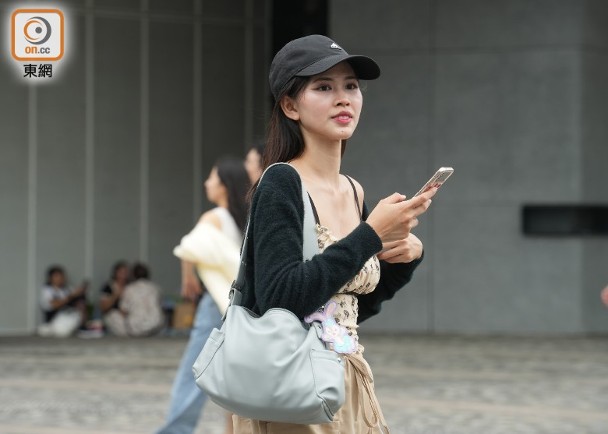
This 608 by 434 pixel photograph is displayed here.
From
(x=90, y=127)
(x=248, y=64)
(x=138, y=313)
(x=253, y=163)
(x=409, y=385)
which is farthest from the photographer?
(x=248, y=64)

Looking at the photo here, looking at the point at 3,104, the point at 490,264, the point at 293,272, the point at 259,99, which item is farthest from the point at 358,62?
Result: the point at 259,99

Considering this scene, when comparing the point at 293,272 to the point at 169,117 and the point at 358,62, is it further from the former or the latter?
the point at 169,117

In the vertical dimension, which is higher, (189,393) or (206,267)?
(206,267)

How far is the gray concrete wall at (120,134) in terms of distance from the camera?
2202cm

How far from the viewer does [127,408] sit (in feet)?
35.5

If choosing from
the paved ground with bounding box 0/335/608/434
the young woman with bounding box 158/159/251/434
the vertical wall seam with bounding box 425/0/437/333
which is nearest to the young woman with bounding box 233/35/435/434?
the young woman with bounding box 158/159/251/434

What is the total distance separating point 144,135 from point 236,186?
15.4 metres

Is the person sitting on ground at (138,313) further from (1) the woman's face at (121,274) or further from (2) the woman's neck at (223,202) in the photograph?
(2) the woman's neck at (223,202)

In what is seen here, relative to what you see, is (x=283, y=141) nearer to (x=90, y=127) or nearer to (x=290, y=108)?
(x=290, y=108)

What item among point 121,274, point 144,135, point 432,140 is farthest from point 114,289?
point 432,140

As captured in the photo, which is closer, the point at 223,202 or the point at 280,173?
the point at 280,173

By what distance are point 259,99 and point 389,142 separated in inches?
177

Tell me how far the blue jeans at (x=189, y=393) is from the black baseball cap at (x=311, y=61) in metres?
4.28

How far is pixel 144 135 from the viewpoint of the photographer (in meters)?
23.2
